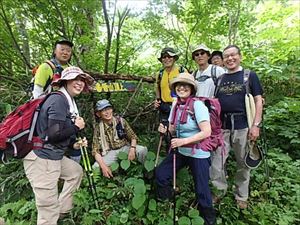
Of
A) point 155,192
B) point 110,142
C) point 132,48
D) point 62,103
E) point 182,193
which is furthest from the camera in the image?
point 132,48

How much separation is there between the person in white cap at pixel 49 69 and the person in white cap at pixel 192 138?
1680 mm

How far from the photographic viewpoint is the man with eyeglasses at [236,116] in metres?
4.02

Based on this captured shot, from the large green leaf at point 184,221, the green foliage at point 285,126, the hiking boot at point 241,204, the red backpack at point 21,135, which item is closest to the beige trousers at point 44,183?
the red backpack at point 21,135

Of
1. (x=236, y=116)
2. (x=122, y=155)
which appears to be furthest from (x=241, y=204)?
(x=122, y=155)

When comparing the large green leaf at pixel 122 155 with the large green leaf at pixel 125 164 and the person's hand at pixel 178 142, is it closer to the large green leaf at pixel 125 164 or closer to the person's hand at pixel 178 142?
the large green leaf at pixel 125 164

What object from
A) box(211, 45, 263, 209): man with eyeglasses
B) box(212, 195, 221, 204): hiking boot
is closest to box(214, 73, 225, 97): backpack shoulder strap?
box(211, 45, 263, 209): man with eyeglasses

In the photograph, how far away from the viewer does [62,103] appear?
319 cm

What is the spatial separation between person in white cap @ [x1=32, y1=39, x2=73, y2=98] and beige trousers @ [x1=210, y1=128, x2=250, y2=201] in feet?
8.28

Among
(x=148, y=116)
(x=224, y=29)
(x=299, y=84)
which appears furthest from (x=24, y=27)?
(x=299, y=84)

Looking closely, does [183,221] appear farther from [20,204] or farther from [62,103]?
[20,204]

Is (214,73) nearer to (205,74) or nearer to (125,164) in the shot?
(205,74)

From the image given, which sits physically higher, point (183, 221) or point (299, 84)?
point (299, 84)

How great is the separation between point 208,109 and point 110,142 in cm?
172

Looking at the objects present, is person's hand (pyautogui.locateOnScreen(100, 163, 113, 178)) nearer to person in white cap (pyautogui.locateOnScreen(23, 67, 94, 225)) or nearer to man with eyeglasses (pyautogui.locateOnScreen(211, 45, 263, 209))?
person in white cap (pyautogui.locateOnScreen(23, 67, 94, 225))
